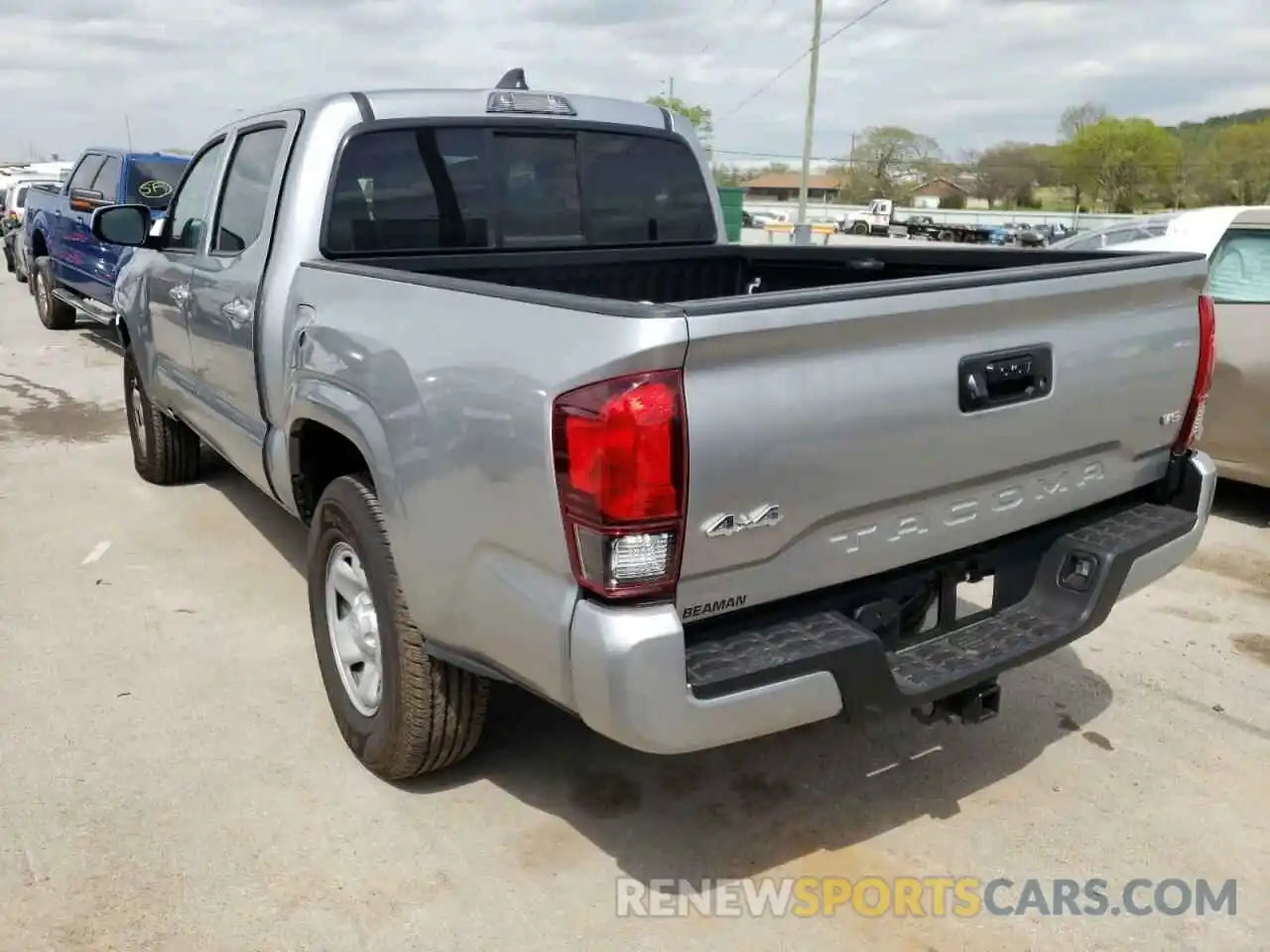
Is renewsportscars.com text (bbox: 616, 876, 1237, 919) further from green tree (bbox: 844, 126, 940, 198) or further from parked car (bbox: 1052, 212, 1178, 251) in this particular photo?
green tree (bbox: 844, 126, 940, 198)

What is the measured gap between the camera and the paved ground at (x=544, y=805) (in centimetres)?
271

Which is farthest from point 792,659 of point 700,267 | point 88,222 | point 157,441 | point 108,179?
point 108,179

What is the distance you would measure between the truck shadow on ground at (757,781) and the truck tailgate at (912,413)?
754 millimetres

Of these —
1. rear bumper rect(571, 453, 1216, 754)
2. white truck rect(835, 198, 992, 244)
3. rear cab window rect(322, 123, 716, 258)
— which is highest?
rear cab window rect(322, 123, 716, 258)

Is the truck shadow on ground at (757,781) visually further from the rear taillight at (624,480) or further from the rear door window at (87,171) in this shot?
the rear door window at (87,171)

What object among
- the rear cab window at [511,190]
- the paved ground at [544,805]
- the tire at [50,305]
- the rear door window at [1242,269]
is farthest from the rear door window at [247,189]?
the tire at [50,305]

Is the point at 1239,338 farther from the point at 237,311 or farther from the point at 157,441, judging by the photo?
the point at 157,441

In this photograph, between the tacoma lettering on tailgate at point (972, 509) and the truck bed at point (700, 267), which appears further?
the truck bed at point (700, 267)

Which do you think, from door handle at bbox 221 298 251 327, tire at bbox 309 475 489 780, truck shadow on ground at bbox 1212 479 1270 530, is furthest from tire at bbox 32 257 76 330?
truck shadow on ground at bbox 1212 479 1270 530

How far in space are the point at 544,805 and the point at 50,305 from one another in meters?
12.7

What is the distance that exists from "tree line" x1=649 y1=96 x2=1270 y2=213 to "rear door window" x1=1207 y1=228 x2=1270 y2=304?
66.3m

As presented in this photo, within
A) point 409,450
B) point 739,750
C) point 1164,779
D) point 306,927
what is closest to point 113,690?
point 306,927

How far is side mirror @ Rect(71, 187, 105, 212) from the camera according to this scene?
10.7 meters

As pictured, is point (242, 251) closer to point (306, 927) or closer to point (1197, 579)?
point (306, 927)
